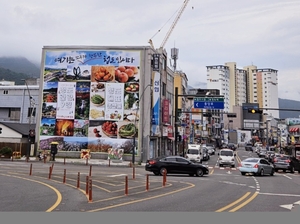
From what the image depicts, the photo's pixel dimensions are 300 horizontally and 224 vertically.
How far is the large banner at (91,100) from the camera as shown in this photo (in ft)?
153

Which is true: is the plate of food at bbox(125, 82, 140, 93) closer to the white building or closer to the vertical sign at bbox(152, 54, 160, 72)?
the vertical sign at bbox(152, 54, 160, 72)

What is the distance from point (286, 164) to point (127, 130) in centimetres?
1986

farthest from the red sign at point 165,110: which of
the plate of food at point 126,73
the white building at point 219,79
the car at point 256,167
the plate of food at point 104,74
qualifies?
the white building at point 219,79

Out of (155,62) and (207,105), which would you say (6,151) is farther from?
(207,105)

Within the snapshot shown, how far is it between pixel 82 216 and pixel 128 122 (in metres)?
36.7

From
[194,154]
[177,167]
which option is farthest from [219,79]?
[177,167]

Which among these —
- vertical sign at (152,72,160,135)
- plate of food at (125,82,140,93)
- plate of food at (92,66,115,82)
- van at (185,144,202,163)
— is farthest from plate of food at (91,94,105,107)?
van at (185,144,202,163)

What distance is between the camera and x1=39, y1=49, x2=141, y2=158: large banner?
46625 mm

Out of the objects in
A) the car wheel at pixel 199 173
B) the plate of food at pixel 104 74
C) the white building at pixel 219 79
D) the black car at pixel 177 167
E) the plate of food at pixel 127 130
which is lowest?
the car wheel at pixel 199 173

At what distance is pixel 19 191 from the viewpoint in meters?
16.0

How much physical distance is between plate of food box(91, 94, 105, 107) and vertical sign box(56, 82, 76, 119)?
108 inches

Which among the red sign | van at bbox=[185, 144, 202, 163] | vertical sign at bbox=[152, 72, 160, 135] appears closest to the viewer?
van at bbox=[185, 144, 202, 163]

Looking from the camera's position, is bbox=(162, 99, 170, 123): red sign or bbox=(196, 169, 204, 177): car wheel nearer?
bbox=(196, 169, 204, 177): car wheel

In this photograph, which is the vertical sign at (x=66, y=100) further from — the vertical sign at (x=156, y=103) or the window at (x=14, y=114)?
the window at (x=14, y=114)
